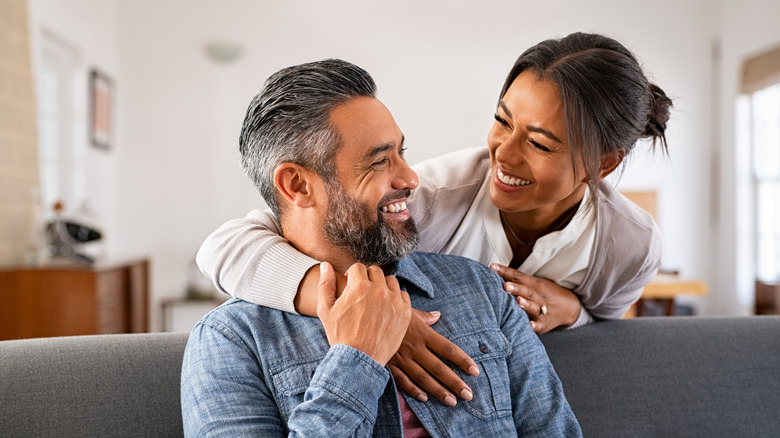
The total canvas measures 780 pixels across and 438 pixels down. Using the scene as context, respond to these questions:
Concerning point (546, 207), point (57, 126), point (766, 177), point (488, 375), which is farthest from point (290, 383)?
point (766, 177)

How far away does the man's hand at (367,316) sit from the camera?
115 cm

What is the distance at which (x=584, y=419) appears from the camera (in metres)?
1.65

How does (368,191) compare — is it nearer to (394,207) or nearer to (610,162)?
(394,207)

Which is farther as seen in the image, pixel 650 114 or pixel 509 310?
pixel 650 114

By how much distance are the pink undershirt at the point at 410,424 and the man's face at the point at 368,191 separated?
280 millimetres

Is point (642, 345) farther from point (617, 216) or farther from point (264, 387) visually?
point (264, 387)

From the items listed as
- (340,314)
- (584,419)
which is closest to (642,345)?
(584,419)

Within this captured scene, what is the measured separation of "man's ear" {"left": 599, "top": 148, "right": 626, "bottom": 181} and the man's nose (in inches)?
18.5

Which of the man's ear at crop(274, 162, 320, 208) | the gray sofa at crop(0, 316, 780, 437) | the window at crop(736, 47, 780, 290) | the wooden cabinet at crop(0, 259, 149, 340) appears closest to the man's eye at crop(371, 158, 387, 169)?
the man's ear at crop(274, 162, 320, 208)

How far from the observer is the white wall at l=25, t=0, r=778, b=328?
19.1 ft

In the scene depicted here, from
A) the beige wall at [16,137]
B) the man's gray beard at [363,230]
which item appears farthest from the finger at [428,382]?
the beige wall at [16,137]

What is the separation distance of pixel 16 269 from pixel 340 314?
3.05 meters

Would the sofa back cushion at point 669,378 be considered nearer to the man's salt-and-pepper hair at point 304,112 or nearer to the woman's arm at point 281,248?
the woman's arm at point 281,248

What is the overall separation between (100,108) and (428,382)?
15.3 feet
